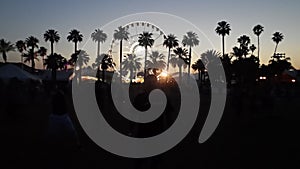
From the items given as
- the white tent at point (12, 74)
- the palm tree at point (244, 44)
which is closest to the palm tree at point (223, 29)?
the palm tree at point (244, 44)

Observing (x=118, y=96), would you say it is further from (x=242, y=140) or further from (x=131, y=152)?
(x=131, y=152)

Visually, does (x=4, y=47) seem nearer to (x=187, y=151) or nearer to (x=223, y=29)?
(x=223, y=29)

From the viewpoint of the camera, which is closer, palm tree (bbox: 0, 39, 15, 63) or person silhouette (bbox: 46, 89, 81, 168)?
person silhouette (bbox: 46, 89, 81, 168)

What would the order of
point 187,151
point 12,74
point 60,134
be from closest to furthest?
point 60,134 → point 187,151 → point 12,74

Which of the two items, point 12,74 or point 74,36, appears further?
point 74,36

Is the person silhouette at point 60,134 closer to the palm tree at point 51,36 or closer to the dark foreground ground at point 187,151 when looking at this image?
the dark foreground ground at point 187,151

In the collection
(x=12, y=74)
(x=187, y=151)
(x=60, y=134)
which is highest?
(x=12, y=74)

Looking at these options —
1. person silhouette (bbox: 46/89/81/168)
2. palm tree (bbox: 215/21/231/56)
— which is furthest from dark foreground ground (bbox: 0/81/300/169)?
palm tree (bbox: 215/21/231/56)

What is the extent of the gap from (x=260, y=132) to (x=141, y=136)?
29.4 ft

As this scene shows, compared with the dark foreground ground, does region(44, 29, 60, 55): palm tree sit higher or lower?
higher

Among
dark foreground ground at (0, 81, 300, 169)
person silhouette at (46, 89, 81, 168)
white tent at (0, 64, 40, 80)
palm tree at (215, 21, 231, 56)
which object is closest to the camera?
person silhouette at (46, 89, 81, 168)

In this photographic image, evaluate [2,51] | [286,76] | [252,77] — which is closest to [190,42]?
[286,76]

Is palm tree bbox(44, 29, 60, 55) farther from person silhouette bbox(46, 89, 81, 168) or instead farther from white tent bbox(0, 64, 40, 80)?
person silhouette bbox(46, 89, 81, 168)

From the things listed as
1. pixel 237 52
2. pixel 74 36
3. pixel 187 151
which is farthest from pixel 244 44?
pixel 187 151
